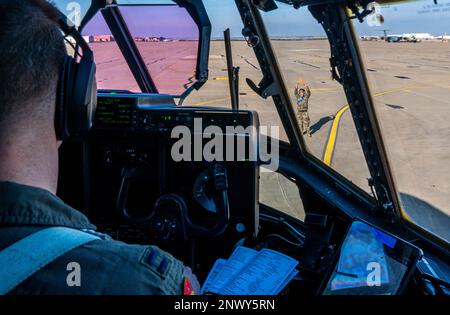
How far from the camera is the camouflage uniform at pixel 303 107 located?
2.56 m

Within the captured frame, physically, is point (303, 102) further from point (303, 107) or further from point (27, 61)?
point (27, 61)

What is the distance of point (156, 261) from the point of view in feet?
2.42

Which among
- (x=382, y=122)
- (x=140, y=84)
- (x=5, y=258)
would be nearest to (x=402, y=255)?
(x=382, y=122)

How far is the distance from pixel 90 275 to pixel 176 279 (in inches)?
5.9

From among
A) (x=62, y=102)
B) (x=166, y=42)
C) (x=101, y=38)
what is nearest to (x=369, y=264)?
(x=62, y=102)

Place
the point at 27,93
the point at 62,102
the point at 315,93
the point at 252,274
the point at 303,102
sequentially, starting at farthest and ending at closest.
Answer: the point at 315,93
the point at 303,102
the point at 252,274
the point at 62,102
the point at 27,93

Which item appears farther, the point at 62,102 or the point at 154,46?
the point at 154,46

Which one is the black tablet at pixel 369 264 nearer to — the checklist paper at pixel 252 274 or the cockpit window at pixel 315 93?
the checklist paper at pixel 252 274

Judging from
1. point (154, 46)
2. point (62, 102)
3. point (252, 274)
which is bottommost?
point (252, 274)

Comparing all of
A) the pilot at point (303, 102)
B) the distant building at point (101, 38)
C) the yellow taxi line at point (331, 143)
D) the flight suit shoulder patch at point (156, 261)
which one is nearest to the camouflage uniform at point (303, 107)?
the pilot at point (303, 102)

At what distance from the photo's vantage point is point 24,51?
2.64 ft

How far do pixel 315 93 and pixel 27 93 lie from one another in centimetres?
228

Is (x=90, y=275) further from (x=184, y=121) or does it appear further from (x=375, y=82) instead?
(x=375, y=82)

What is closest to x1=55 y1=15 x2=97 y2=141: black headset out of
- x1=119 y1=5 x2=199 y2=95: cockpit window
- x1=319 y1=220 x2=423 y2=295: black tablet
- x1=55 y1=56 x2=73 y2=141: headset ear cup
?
x1=55 y1=56 x2=73 y2=141: headset ear cup
